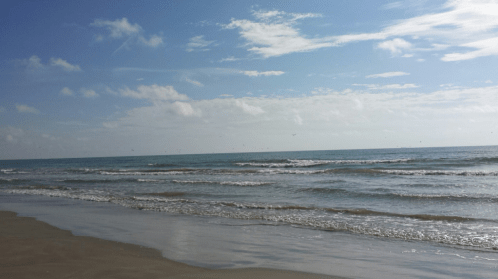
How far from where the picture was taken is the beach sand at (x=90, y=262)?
441 centimetres

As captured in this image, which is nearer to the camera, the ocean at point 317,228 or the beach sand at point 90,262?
the beach sand at point 90,262

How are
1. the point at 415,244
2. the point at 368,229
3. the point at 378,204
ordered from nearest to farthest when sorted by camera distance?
1. the point at 415,244
2. the point at 368,229
3. the point at 378,204

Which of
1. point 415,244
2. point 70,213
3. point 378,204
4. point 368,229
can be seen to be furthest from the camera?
point 378,204

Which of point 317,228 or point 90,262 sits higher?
point 90,262

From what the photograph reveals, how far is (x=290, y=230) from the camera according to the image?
781 centimetres

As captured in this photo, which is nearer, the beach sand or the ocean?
the beach sand

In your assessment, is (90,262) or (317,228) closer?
(90,262)

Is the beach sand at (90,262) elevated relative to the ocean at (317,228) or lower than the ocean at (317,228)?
elevated

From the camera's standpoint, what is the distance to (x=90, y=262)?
16.3 ft

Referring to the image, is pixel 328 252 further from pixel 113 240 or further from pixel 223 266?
pixel 113 240

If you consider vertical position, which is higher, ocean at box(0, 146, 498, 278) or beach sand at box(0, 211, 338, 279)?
beach sand at box(0, 211, 338, 279)

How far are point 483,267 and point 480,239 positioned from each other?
2.22 meters

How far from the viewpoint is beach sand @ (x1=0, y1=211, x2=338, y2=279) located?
4.41 metres

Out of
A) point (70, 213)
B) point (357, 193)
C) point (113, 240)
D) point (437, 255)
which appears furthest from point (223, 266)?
point (357, 193)
